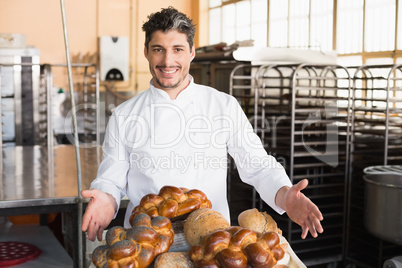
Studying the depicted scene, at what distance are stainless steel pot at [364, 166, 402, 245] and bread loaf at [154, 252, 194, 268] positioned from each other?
213 cm

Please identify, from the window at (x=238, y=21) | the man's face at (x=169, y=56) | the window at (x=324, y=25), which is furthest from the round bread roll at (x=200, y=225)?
the window at (x=238, y=21)

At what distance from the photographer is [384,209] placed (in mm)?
2746

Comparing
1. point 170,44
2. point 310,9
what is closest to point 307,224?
point 170,44

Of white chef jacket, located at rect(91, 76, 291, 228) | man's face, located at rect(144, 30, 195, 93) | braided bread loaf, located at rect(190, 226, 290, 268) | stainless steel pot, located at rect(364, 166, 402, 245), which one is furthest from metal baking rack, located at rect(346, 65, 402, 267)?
braided bread loaf, located at rect(190, 226, 290, 268)

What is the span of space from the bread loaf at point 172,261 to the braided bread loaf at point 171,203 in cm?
15

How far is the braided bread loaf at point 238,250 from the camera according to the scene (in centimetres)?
82

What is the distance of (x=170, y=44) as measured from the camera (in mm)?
1380

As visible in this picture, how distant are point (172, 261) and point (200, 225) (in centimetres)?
11

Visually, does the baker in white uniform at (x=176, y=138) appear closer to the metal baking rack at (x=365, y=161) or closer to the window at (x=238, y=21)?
the metal baking rack at (x=365, y=161)

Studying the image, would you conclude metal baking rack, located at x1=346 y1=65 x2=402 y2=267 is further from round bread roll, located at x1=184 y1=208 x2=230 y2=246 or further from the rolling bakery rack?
round bread roll, located at x1=184 y1=208 x2=230 y2=246

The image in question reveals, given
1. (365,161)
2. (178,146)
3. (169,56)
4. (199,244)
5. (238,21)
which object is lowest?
(365,161)

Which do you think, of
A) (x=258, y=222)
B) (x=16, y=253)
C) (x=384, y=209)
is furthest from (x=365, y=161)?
(x=258, y=222)

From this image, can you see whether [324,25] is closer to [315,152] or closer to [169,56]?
[315,152]

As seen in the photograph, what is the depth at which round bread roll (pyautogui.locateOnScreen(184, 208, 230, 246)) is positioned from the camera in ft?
3.07
